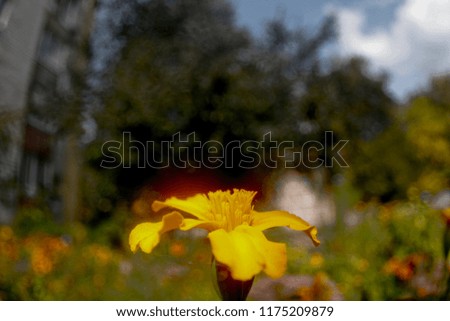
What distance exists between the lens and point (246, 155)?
108 centimetres

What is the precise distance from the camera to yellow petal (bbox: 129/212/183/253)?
1.10 ft

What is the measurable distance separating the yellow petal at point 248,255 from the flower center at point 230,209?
0.02 m

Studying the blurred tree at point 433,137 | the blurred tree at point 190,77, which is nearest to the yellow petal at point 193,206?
the blurred tree at point 190,77

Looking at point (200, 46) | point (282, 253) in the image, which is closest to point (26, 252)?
point (200, 46)

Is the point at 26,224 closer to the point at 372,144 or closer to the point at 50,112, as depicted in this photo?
the point at 50,112

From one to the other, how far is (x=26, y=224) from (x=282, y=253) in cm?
97

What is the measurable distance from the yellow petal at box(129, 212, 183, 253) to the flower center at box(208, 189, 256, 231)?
0.10 ft

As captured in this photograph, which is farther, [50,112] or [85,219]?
[85,219]

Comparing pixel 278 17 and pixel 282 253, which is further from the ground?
pixel 278 17

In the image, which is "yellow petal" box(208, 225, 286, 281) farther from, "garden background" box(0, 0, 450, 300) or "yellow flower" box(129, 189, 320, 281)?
"garden background" box(0, 0, 450, 300)

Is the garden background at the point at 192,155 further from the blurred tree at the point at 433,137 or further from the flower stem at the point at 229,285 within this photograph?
the flower stem at the point at 229,285

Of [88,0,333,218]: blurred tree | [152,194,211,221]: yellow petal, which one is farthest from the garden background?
[152,194,211,221]: yellow petal
